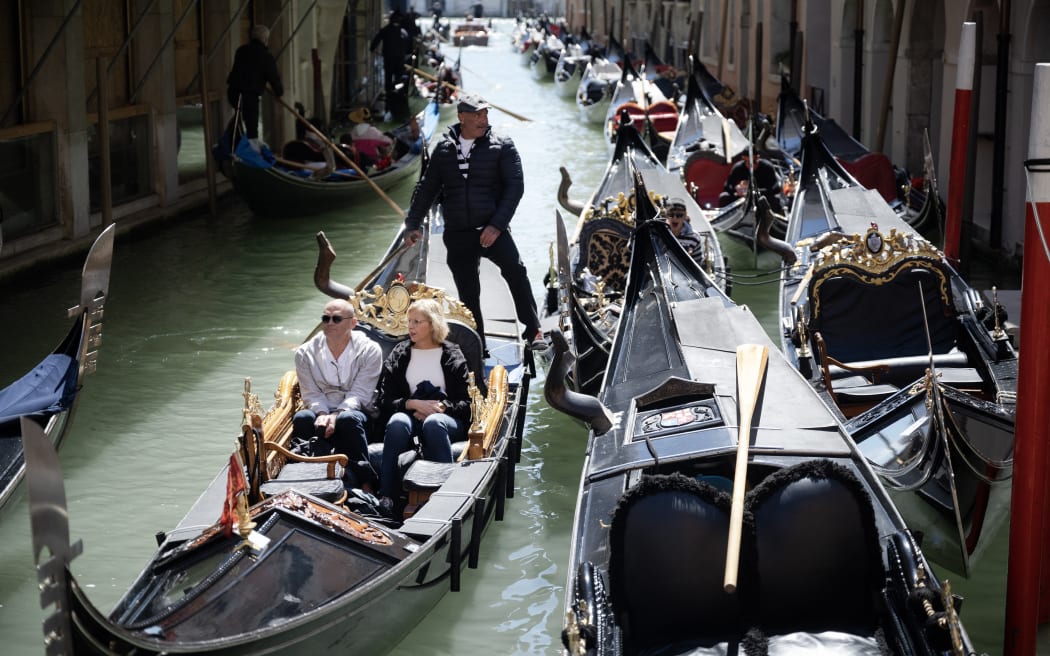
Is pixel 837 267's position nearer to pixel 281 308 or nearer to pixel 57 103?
pixel 281 308

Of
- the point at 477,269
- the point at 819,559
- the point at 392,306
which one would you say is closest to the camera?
the point at 819,559

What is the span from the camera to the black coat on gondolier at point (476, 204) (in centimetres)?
410

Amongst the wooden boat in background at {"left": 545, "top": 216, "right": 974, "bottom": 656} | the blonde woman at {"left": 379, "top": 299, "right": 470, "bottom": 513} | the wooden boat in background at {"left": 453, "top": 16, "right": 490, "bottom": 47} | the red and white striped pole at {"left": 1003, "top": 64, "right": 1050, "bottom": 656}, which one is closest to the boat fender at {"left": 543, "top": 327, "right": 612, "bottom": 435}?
the wooden boat in background at {"left": 545, "top": 216, "right": 974, "bottom": 656}

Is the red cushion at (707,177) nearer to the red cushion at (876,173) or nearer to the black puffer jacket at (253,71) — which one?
the red cushion at (876,173)

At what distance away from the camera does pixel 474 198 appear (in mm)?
4133

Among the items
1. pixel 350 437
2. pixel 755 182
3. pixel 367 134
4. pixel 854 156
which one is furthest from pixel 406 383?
pixel 367 134

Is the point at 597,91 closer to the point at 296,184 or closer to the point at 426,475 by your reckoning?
the point at 296,184

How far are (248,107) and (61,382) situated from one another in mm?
5124

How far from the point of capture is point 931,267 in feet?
13.4

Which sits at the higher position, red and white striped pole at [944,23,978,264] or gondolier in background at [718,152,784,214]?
red and white striped pole at [944,23,978,264]

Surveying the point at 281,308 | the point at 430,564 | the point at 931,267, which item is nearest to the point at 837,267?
the point at 931,267

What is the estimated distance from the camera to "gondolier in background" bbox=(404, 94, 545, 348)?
4094 mm

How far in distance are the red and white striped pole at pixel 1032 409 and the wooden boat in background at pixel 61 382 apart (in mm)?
2029

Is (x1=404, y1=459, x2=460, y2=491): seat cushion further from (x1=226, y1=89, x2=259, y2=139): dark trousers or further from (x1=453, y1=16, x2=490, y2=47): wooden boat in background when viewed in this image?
(x1=453, y1=16, x2=490, y2=47): wooden boat in background
